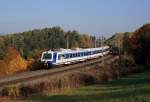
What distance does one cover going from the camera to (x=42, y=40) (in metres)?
132

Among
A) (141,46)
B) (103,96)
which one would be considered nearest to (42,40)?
(141,46)

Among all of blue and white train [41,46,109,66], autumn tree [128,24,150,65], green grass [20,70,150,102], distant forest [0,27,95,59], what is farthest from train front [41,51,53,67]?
distant forest [0,27,95,59]

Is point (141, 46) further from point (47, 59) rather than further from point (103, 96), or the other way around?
point (103, 96)

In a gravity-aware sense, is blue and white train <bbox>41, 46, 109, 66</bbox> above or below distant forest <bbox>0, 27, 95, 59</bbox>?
below

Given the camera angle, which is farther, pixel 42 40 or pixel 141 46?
pixel 42 40

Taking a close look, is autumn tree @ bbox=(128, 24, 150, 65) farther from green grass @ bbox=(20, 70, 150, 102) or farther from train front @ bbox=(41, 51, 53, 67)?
green grass @ bbox=(20, 70, 150, 102)

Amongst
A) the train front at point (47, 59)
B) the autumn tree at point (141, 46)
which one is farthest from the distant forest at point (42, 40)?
the train front at point (47, 59)

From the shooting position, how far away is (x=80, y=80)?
3194 centimetres

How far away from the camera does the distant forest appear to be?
122619mm

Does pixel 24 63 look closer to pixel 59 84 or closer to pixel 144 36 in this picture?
pixel 144 36

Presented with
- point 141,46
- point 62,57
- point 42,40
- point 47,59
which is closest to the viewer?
point 47,59

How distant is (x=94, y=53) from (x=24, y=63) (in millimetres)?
18921

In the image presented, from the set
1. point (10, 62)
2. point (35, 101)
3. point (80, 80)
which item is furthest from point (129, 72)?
point (10, 62)

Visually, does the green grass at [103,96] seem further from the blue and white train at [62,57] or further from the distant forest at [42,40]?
the distant forest at [42,40]
